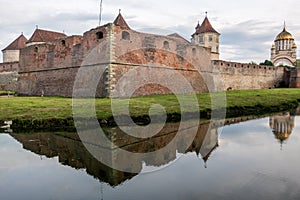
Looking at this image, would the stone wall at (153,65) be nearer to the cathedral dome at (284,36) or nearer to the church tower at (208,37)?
Answer: the church tower at (208,37)

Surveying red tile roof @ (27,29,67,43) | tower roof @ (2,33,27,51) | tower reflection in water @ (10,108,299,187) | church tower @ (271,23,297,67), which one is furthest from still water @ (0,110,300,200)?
church tower @ (271,23,297,67)

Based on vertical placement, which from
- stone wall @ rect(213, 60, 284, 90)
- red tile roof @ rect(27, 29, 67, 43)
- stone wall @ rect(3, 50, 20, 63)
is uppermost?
red tile roof @ rect(27, 29, 67, 43)

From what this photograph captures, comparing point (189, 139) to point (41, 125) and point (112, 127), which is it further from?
point (41, 125)

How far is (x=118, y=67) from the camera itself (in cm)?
1603

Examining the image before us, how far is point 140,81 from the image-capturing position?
17.4 m

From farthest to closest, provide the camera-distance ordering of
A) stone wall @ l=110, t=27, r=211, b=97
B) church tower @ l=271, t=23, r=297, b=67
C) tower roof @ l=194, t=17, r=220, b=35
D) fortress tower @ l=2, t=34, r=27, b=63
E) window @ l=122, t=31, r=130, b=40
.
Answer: church tower @ l=271, t=23, r=297, b=67
tower roof @ l=194, t=17, r=220, b=35
fortress tower @ l=2, t=34, r=27, b=63
window @ l=122, t=31, r=130, b=40
stone wall @ l=110, t=27, r=211, b=97

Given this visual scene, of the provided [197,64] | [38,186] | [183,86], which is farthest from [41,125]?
[197,64]

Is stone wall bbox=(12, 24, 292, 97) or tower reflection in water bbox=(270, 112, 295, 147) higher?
stone wall bbox=(12, 24, 292, 97)

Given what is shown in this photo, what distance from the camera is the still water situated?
4633mm

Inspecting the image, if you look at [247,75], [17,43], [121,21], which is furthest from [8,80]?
[247,75]

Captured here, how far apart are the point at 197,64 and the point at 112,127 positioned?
543 inches

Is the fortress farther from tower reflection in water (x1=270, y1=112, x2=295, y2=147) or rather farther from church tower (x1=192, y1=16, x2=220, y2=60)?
church tower (x1=192, y1=16, x2=220, y2=60)

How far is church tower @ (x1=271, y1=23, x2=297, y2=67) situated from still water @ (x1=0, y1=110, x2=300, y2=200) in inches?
1810

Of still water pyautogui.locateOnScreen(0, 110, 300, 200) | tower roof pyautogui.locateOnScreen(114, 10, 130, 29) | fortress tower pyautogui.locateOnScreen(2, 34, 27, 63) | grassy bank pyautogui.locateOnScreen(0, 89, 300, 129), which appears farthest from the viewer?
fortress tower pyautogui.locateOnScreen(2, 34, 27, 63)
